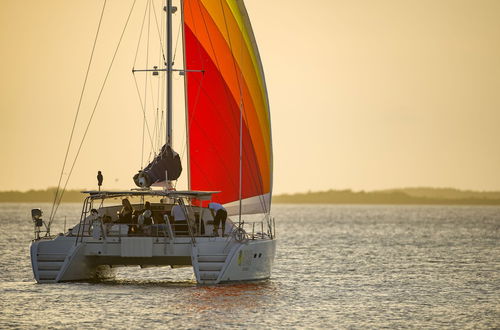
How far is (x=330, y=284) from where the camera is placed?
4175 cm

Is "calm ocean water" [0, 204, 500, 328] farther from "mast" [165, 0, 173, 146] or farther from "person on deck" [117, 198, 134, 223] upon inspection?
"mast" [165, 0, 173, 146]

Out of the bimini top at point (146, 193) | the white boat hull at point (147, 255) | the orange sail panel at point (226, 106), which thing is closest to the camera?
the white boat hull at point (147, 255)

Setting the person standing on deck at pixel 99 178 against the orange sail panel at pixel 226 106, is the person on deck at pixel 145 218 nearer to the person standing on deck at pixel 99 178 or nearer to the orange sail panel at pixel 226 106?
the person standing on deck at pixel 99 178

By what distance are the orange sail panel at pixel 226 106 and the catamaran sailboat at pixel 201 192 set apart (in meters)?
0.03

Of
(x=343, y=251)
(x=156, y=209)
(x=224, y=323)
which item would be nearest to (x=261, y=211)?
(x=156, y=209)

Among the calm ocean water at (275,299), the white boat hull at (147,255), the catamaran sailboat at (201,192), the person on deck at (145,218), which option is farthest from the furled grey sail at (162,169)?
the calm ocean water at (275,299)

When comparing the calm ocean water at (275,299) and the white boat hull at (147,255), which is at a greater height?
the white boat hull at (147,255)

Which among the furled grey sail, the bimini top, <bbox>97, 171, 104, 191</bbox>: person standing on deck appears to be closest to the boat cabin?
the bimini top

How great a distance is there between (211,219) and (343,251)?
29525 mm

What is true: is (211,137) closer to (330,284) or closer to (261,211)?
(261,211)

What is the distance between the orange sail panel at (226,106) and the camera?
41.0 metres

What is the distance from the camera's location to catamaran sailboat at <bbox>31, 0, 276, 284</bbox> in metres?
34.0

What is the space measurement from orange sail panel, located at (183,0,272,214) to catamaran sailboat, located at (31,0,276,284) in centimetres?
3

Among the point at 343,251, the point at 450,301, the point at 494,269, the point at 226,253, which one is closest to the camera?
the point at 226,253
